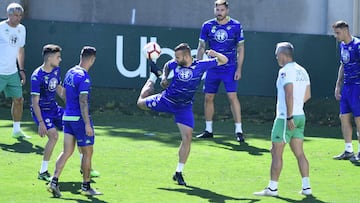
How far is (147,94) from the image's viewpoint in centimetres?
1248

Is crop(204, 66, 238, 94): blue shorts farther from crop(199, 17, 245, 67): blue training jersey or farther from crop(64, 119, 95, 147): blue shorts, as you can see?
crop(64, 119, 95, 147): blue shorts

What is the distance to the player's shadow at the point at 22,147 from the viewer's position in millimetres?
13891

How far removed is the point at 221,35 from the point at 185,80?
3.36 metres

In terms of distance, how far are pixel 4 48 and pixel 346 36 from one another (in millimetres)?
5339

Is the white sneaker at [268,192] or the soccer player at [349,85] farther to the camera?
the soccer player at [349,85]

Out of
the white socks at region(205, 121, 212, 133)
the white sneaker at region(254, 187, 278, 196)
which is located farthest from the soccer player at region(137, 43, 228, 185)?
the white socks at region(205, 121, 212, 133)

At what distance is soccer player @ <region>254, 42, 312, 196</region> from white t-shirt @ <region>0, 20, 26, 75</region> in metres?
5.41

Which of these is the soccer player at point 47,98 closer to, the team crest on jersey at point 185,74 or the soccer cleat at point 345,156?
the team crest on jersey at point 185,74

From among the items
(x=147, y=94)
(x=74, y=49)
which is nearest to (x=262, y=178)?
(x=147, y=94)

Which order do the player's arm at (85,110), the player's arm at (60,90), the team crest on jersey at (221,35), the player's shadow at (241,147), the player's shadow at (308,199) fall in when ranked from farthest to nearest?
the team crest on jersey at (221,35)
the player's shadow at (241,147)
the player's arm at (60,90)
the player's shadow at (308,199)
the player's arm at (85,110)

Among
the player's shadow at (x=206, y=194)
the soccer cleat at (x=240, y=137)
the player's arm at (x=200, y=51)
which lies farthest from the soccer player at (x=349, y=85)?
the player's shadow at (x=206, y=194)

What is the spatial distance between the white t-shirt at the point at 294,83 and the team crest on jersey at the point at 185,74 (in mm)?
1338

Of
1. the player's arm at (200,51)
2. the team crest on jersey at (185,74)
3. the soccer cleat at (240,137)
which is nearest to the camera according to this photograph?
the team crest on jersey at (185,74)

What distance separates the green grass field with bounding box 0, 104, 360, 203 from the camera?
11.2 m
